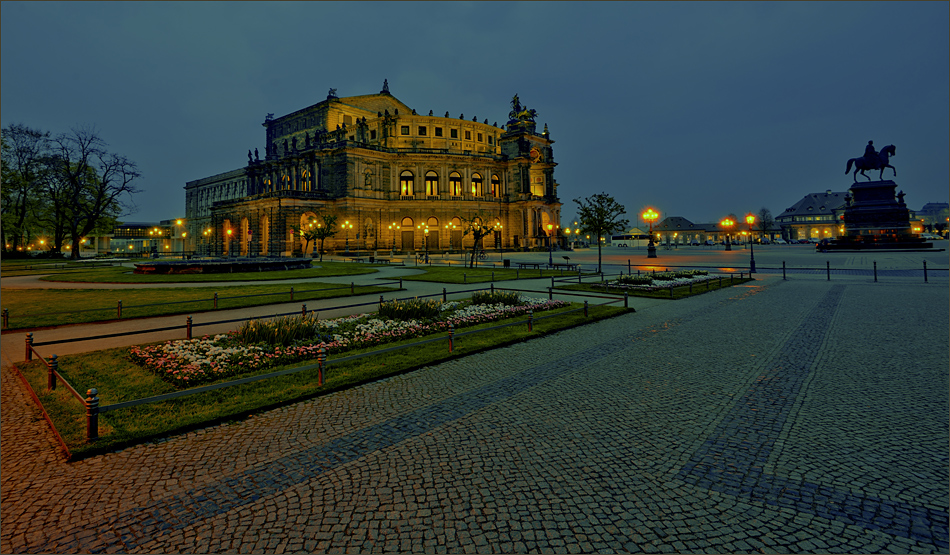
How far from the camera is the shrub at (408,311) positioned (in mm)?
13484

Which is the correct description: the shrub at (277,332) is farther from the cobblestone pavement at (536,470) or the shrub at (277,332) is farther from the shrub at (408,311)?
the cobblestone pavement at (536,470)

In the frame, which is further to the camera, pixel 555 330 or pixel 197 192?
pixel 197 192

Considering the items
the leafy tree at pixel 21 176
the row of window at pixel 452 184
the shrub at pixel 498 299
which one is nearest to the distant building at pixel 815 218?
the row of window at pixel 452 184

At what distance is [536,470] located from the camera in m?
4.79

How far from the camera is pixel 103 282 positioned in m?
26.2

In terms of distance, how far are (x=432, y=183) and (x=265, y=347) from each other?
2889 inches

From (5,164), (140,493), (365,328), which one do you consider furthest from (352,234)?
(140,493)

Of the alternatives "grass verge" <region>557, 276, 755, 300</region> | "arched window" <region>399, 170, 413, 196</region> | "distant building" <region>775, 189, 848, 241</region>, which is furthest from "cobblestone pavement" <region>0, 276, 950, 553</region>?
"distant building" <region>775, 189, 848, 241</region>

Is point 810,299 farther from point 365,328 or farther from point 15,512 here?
point 15,512

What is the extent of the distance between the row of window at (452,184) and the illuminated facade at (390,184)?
20cm

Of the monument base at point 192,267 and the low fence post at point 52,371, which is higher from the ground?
the monument base at point 192,267

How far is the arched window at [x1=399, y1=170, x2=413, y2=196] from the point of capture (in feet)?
260

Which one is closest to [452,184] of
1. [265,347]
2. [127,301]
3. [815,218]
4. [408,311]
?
[127,301]

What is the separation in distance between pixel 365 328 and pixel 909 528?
10949mm
